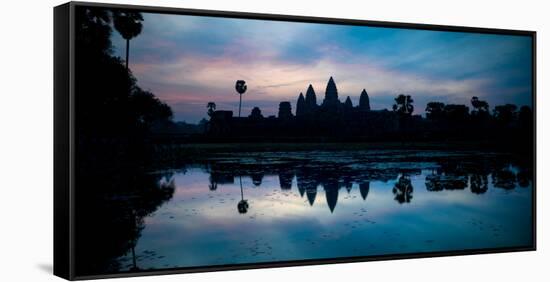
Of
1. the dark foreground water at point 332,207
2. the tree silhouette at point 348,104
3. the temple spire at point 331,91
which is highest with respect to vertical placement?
the temple spire at point 331,91

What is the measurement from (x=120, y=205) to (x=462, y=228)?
136 inches

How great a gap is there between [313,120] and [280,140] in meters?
0.40

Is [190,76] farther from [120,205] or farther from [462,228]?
[462,228]

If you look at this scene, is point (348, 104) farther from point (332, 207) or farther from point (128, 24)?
point (128, 24)

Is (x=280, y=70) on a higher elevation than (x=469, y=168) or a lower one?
higher

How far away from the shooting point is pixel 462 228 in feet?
28.9

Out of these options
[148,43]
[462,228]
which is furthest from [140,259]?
[462,228]

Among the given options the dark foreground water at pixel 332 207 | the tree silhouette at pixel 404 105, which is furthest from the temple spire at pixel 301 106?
the tree silhouette at pixel 404 105

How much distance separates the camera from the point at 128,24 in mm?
7379

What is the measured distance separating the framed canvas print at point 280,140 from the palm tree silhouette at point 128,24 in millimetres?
12

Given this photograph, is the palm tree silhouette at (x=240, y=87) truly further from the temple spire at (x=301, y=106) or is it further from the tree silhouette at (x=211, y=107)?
the temple spire at (x=301, y=106)

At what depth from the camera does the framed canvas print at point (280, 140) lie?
728 cm

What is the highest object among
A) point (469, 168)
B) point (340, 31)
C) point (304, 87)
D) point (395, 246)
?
point (340, 31)

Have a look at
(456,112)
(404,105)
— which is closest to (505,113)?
(456,112)
